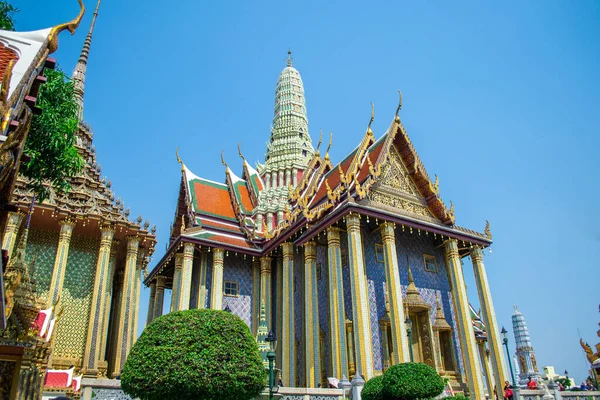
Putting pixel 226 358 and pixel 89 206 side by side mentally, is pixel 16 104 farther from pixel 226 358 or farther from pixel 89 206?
pixel 89 206

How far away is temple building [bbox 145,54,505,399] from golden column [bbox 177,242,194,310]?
0.04m

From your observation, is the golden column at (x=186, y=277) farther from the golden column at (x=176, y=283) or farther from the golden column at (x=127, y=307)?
the golden column at (x=127, y=307)

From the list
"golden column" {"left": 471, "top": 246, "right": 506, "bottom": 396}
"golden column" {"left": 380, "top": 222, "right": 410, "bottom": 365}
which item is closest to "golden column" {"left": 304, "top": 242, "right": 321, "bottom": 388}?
"golden column" {"left": 380, "top": 222, "right": 410, "bottom": 365}

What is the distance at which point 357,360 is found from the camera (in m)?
12.9

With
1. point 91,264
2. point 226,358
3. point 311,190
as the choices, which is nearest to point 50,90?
point 226,358

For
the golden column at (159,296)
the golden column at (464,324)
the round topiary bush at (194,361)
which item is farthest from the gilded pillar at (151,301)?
the round topiary bush at (194,361)

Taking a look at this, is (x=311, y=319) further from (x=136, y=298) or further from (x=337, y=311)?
(x=136, y=298)

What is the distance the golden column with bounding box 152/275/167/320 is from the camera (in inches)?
846

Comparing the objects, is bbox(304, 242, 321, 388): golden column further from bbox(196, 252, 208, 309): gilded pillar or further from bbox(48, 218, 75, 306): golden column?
bbox(48, 218, 75, 306): golden column

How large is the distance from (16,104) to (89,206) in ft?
41.3

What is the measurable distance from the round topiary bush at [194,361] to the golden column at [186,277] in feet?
30.8

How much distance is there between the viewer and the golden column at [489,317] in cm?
1522

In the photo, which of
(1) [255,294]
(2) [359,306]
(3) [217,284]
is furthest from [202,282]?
(2) [359,306]

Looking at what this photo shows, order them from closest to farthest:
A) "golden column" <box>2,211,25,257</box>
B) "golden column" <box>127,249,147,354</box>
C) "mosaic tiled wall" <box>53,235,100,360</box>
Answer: "golden column" <box>2,211,25,257</box>
"mosaic tiled wall" <box>53,235,100,360</box>
"golden column" <box>127,249,147,354</box>
